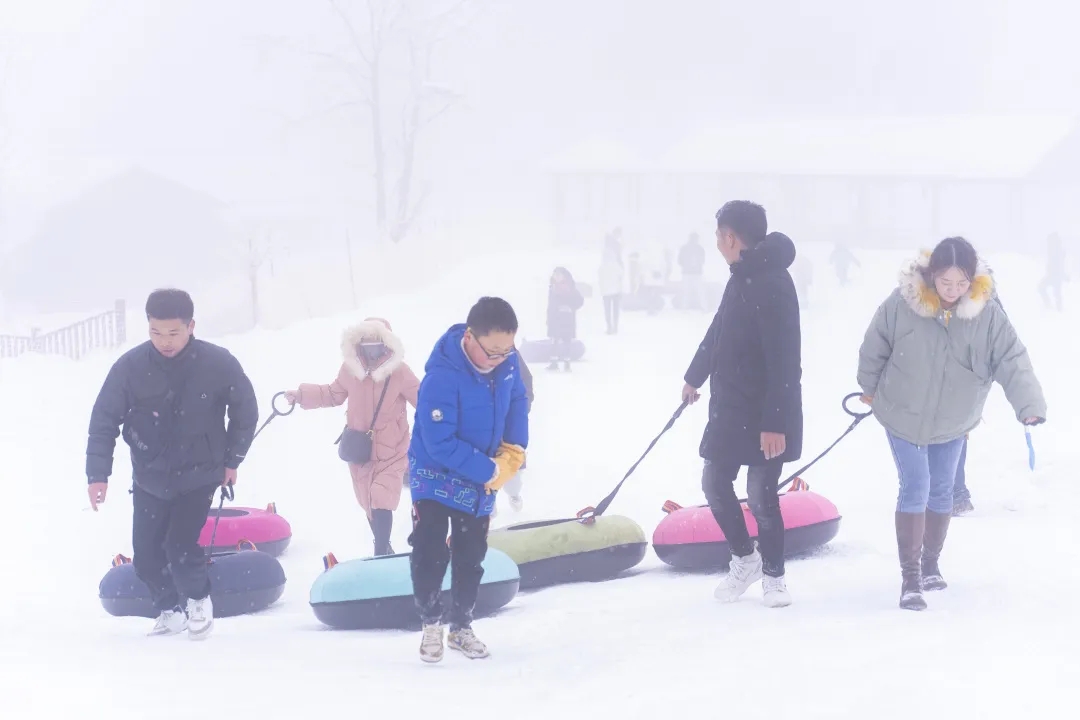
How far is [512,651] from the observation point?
5.16 m

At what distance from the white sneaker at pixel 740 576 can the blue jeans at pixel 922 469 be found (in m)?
0.75

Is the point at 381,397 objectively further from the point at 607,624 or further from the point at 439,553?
the point at 439,553

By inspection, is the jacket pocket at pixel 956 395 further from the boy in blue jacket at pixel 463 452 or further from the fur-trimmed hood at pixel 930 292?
the boy in blue jacket at pixel 463 452

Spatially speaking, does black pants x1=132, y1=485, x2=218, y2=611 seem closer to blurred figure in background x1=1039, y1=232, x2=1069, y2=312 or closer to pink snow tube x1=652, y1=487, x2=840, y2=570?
pink snow tube x1=652, y1=487, x2=840, y2=570

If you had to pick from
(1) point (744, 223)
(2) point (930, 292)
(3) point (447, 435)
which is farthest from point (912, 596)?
(3) point (447, 435)

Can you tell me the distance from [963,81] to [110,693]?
81.1m

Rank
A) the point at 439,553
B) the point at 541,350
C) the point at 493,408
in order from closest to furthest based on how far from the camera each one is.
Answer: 1. the point at 493,408
2. the point at 439,553
3. the point at 541,350

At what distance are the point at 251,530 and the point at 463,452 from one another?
4210mm

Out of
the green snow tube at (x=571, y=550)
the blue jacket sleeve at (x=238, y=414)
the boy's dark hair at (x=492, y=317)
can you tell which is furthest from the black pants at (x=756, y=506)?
the blue jacket sleeve at (x=238, y=414)

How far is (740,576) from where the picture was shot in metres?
5.77

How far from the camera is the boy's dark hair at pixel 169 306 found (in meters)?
5.15

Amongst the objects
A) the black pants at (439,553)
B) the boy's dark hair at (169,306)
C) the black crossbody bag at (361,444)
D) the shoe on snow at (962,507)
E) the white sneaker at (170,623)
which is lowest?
the shoe on snow at (962,507)

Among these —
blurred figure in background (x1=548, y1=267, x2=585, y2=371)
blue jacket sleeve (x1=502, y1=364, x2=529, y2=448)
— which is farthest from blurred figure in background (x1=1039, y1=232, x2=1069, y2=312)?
blue jacket sleeve (x1=502, y1=364, x2=529, y2=448)

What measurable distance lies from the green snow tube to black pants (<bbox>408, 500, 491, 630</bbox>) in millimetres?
1926
